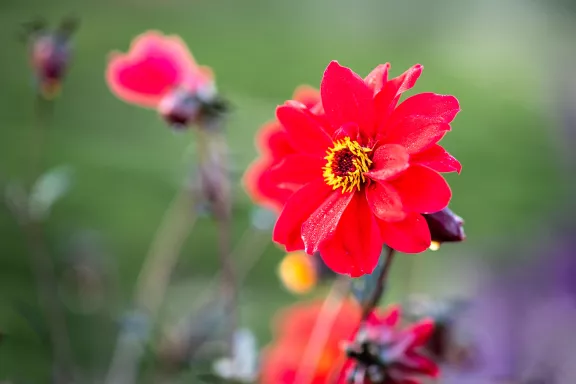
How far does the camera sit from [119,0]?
1645 millimetres

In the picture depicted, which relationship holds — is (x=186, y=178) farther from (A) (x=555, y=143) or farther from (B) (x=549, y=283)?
(A) (x=555, y=143)

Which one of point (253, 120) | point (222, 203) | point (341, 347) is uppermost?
point (253, 120)

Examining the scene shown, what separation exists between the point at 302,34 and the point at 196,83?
53.0 inches

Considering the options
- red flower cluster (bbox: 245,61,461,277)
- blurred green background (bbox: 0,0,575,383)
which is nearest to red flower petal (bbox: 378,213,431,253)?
red flower cluster (bbox: 245,61,461,277)

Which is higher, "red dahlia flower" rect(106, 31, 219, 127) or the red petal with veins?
"red dahlia flower" rect(106, 31, 219, 127)

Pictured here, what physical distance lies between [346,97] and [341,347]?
0.11 meters

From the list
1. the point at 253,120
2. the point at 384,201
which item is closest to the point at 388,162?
the point at 384,201

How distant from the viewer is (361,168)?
28cm

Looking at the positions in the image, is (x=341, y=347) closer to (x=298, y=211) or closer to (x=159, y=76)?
(x=298, y=211)

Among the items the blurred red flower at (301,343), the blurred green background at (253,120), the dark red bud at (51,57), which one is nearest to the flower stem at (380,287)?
the blurred red flower at (301,343)

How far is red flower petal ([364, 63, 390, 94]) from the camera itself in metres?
0.26

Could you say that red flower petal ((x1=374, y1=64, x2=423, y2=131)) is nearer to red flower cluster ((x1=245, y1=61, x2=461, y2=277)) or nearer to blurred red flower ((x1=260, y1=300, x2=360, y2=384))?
red flower cluster ((x1=245, y1=61, x2=461, y2=277))

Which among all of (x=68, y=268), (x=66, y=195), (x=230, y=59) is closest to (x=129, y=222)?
(x=66, y=195)

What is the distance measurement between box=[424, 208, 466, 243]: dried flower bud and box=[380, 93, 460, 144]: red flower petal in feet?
0.12
